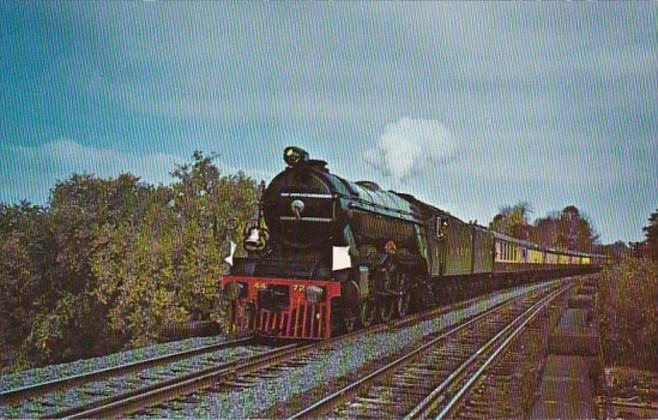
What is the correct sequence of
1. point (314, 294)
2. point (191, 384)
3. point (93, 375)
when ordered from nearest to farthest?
point (191, 384) → point (93, 375) → point (314, 294)

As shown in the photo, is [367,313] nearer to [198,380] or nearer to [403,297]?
[403,297]

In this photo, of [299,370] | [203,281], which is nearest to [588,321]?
[299,370]

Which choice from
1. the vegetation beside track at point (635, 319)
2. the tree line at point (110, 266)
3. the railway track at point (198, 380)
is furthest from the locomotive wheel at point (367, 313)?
the tree line at point (110, 266)

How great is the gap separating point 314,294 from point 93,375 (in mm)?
2296

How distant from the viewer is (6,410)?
3.66m

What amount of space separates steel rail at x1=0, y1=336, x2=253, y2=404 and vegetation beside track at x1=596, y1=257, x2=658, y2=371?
3137 mm

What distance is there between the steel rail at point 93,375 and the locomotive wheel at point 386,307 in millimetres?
2430

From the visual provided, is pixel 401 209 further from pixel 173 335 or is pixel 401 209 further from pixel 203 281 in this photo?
pixel 203 281

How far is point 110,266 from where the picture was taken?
655 inches

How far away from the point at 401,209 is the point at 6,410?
6090 mm

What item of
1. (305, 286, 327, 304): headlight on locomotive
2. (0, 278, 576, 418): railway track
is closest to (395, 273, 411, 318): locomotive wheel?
(0, 278, 576, 418): railway track

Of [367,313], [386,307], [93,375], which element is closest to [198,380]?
[93,375]

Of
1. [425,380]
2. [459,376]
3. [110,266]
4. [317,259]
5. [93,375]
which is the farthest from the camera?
[110,266]

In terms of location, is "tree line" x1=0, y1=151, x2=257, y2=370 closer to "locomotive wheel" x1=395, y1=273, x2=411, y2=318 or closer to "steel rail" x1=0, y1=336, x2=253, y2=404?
"locomotive wheel" x1=395, y1=273, x2=411, y2=318
